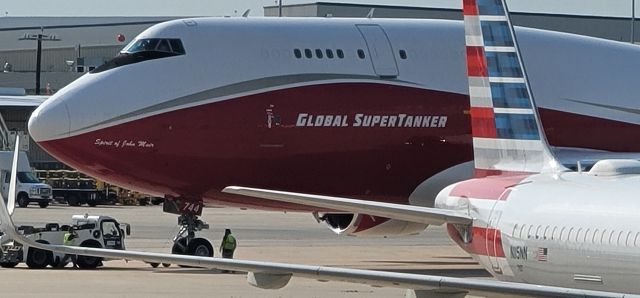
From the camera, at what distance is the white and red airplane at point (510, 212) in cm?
1313

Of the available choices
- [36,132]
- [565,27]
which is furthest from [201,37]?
[565,27]

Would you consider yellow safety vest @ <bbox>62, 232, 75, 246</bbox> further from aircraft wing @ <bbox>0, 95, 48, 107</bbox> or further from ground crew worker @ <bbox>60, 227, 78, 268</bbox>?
aircraft wing @ <bbox>0, 95, 48, 107</bbox>

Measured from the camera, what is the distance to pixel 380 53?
27.8 m

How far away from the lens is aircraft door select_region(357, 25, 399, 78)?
90.8 feet

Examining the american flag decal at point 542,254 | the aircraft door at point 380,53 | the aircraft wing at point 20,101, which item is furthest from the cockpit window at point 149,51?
the aircraft wing at point 20,101

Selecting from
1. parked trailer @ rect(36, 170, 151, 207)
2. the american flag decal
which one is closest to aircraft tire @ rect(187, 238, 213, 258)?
the american flag decal

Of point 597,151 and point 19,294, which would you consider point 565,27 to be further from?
point 19,294

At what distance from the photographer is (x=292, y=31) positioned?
90.4ft

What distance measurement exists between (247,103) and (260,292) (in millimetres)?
5399

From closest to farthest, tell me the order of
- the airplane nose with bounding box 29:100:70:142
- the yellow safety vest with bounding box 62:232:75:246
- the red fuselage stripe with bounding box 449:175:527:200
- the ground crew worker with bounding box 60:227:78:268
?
1. the red fuselage stripe with bounding box 449:175:527:200
2. the airplane nose with bounding box 29:100:70:142
3. the ground crew worker with bounding box 60:227:78:268
4. the yellow safety vest with bounding box 62:232:75:246

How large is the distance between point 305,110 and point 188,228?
2.92 metres

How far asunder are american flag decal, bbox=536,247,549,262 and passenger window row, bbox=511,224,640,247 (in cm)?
11

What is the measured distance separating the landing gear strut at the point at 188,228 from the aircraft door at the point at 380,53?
3951mm

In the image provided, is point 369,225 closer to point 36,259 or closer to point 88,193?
point 36,259
